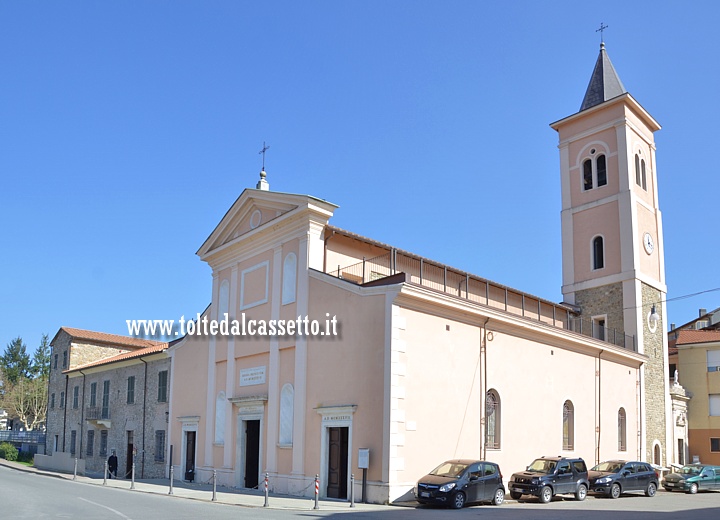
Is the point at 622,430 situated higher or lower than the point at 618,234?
lower

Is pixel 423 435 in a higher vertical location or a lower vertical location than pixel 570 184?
lower

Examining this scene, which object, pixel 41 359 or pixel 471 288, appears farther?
pixel 41 359

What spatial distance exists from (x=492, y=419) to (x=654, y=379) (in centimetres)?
1510

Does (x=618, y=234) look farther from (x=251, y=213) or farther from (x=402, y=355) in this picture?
(x=402, y=355)

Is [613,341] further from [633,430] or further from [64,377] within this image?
[64,377]

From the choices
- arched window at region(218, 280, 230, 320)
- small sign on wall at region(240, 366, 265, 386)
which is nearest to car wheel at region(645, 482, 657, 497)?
Answer: small sign on wall at region(240, 366, 265, 386)

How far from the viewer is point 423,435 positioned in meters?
21.4

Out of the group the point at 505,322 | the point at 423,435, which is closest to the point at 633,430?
the point at 505,322

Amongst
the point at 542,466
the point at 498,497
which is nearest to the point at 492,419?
the point at 542,466

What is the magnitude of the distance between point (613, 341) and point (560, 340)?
7.25m

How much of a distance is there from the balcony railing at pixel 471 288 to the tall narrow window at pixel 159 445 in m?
14.3

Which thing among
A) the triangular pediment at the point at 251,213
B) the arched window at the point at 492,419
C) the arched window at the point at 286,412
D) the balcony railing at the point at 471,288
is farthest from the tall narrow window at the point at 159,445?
the arched window at the point at 492,419

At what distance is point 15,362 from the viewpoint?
8975cm

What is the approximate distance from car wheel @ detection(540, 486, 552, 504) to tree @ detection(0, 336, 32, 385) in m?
82.0
